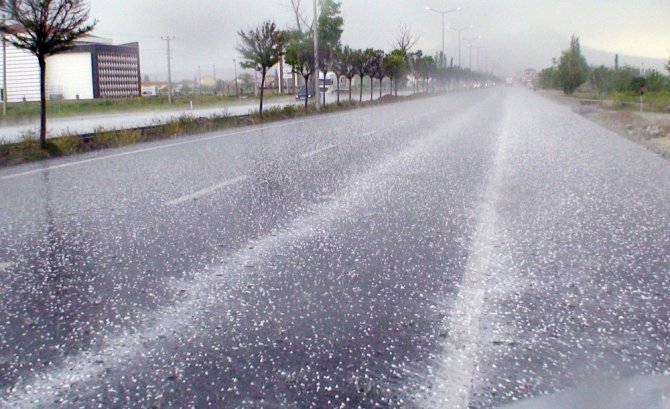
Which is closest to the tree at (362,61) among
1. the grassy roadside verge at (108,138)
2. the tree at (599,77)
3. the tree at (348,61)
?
the tree at (348,61)

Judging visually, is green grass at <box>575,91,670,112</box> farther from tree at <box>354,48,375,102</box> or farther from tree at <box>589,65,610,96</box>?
tree at <box>589,65,610,96</box>

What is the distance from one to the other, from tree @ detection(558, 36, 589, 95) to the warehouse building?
58.1 metres

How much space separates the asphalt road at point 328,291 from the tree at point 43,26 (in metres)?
7.13

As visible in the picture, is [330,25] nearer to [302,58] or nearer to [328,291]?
[302,58]

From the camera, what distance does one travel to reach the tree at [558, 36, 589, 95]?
285 feet

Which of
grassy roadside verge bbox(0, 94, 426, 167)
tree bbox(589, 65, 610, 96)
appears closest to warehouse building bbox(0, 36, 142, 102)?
grassy roadside verge bbox(0, 94, 426, 167)

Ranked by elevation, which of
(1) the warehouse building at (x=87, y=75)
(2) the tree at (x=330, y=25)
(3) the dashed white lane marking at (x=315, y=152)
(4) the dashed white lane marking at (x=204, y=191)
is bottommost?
(4) the dashed white lane marking at (x=204, y=191)

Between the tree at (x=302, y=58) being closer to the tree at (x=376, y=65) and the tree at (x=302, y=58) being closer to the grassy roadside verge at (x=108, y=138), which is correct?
the grassy roadside verge at (x=108, y=138)

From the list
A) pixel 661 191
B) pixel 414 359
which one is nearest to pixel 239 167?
pixel 661 191

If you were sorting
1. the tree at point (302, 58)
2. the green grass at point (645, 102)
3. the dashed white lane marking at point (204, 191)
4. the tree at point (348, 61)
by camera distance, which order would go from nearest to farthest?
the dashed white lane marking at point (204, 191)
the tree at point (302, 58)
the green grass at point (645, 102)
the tree at point (348, 61)

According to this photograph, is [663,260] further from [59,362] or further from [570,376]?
[59,362]

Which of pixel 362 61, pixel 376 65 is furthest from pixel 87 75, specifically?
pixel 376 65

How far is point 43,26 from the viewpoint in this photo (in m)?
14.5

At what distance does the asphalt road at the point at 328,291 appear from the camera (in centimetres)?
280
